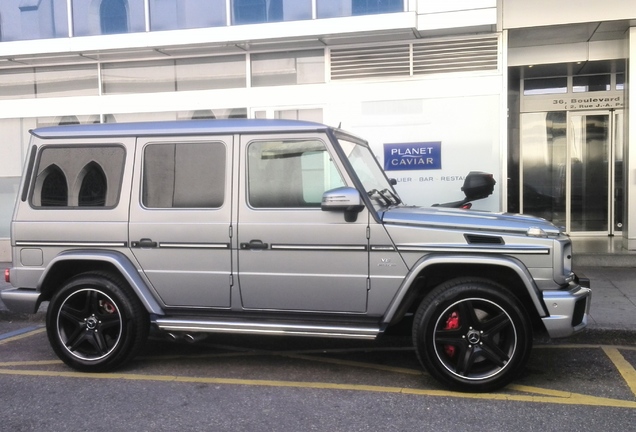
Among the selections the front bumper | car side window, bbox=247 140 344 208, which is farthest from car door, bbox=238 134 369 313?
the front bumper

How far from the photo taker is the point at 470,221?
466cm

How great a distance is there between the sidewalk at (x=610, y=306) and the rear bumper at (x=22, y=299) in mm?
2534

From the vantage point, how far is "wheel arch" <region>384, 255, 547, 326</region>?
4473mm

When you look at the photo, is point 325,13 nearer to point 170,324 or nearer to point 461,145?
point 461,145

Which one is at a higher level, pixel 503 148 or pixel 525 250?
pixel 503 148

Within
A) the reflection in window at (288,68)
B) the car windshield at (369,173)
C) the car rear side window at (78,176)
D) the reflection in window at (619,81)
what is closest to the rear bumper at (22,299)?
the car rear side window at (78,176)

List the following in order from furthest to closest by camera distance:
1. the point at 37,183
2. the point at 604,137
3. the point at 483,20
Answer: the point at 604,137, the point at 483,20, the point at 37,183

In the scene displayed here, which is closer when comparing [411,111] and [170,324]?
[170,324]

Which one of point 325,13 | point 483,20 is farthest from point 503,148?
point 325,13

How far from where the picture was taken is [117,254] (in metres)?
5.11

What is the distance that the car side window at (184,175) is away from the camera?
5039 mm

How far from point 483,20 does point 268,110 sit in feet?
12.5

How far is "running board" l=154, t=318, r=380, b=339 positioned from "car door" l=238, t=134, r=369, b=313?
0.50 ft

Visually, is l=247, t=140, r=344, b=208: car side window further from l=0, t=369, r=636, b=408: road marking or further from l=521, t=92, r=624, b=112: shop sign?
l=521, t=92, r=624, b=112: shop sign
